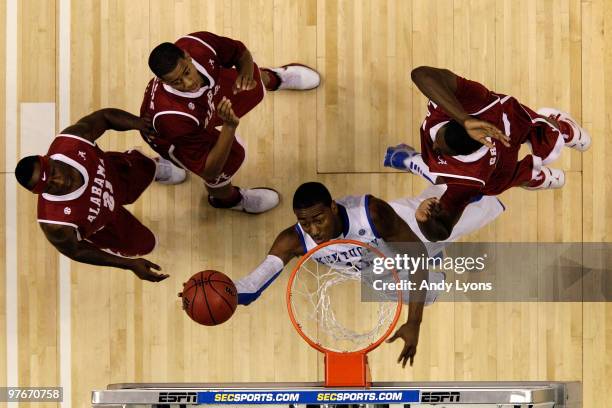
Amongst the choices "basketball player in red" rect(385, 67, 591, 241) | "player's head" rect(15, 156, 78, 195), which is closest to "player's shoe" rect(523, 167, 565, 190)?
"basketball player in red" rect(385, 67, 591, 241)

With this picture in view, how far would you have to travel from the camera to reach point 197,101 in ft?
13.1

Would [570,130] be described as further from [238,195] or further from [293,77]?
[238,195]

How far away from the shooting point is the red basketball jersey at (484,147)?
4.16 meters

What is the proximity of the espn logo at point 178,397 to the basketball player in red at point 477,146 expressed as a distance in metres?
1.81

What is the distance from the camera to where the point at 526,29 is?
4691mm

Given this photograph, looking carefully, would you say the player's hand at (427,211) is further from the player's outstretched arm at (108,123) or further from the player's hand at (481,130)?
the player's outstretched arm at (108,123)

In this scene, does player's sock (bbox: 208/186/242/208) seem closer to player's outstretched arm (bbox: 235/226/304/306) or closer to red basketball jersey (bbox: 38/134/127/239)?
player's outstretched arm (bbox: 235/226/304/306)

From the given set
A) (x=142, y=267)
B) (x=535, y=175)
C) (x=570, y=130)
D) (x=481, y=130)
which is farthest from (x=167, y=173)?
(x=570, y=130)

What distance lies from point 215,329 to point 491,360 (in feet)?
5.46

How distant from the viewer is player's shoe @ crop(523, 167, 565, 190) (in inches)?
177

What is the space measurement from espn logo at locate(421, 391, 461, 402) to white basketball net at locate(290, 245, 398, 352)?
130 cm

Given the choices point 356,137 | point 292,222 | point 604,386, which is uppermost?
point 356,137

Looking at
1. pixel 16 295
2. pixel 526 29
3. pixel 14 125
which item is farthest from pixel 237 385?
pixel 526 29

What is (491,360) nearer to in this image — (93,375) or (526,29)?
(526,29)
